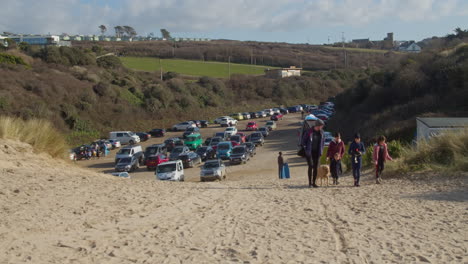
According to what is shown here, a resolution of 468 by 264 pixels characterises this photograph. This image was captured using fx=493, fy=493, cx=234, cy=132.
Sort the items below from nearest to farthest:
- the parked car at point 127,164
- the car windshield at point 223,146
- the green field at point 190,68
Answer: the parked car at point 127,164 < the car windshield at point 223,146 < the green field at point 190,68

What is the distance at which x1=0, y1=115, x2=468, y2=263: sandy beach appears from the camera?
7098mm

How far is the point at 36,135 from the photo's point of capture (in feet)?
54.5

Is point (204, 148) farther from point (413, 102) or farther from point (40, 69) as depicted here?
point (40, 69)

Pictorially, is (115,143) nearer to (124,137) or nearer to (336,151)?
(124,137)

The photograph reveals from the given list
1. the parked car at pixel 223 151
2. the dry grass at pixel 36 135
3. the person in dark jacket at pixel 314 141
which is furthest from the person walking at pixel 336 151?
the parked car at pixel 223 151

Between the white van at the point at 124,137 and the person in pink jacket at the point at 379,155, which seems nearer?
the person in pink jacket at the point at 379,155

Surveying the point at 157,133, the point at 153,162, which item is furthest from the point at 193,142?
the point at 153,162

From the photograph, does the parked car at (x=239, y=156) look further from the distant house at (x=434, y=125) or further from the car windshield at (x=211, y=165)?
the distant house at (x=434, y=125)

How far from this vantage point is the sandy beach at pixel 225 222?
7.10 metres

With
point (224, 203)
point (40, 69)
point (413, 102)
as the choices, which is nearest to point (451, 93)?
point (413, 102)

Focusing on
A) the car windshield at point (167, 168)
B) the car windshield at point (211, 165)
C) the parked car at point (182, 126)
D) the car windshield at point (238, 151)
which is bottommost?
the car windshield at point (238, 151)

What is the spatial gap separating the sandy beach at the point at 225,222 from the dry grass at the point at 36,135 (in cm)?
189

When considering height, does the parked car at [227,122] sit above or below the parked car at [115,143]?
above

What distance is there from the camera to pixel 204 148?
41.7m
